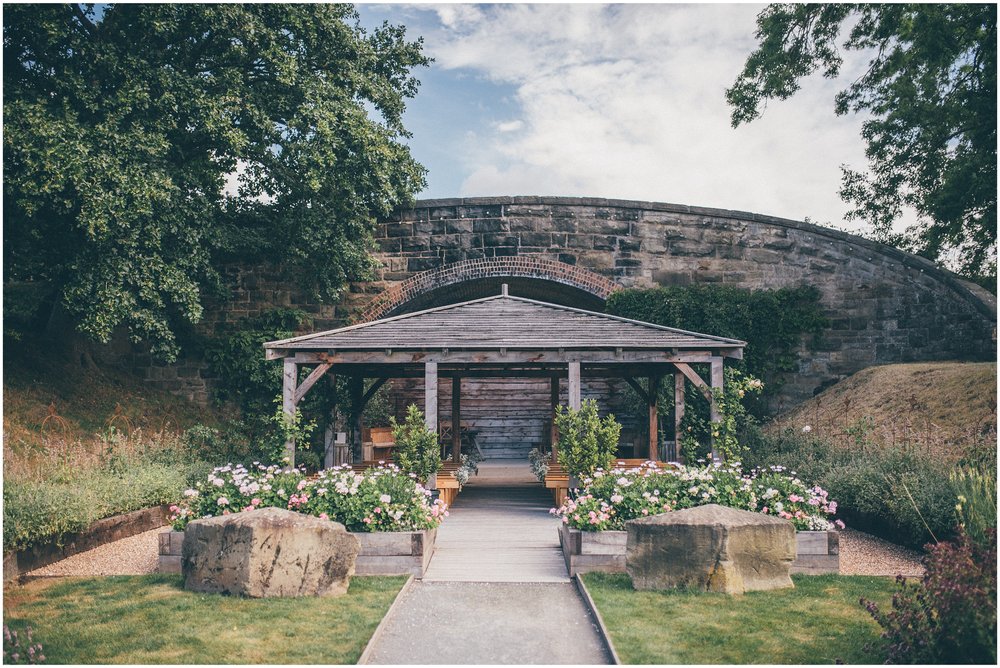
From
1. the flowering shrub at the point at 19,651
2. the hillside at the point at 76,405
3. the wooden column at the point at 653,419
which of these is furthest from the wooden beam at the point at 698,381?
the hillside at the point at 76,405

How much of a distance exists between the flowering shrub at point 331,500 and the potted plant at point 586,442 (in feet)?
7.98

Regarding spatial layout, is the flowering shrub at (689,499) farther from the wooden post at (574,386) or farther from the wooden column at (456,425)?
the wooden column at (456,425)

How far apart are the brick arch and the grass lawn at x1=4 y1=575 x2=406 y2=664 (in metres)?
9.72

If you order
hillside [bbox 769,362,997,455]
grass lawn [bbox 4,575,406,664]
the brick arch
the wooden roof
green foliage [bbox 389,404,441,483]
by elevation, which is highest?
the brick arch

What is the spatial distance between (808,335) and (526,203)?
6.62 m

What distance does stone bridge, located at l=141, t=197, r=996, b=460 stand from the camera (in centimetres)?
1500

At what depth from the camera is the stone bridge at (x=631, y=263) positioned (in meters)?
15.0

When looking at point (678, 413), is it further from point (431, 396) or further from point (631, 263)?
point (631, 263)

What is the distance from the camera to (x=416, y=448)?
9.60 metres

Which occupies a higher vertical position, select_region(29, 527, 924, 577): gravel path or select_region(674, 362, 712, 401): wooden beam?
select_region(674, 362, 712, 401): wooden beam

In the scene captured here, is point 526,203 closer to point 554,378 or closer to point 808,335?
point 554,378

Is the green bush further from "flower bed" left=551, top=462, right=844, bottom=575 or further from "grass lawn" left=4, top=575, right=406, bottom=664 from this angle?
"flower bed" left=551, top=462, right=844, bottom=575

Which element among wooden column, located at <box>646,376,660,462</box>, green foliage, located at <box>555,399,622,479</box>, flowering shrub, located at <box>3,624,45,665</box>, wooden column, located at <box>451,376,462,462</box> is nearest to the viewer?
flowering shrub, located at <box>3,624,45,665</box>

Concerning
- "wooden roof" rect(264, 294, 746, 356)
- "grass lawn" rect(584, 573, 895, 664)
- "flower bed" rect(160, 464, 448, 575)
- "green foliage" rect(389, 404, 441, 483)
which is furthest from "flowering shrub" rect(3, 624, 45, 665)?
"wooden roof" rect(264, 294, 746, 356)
